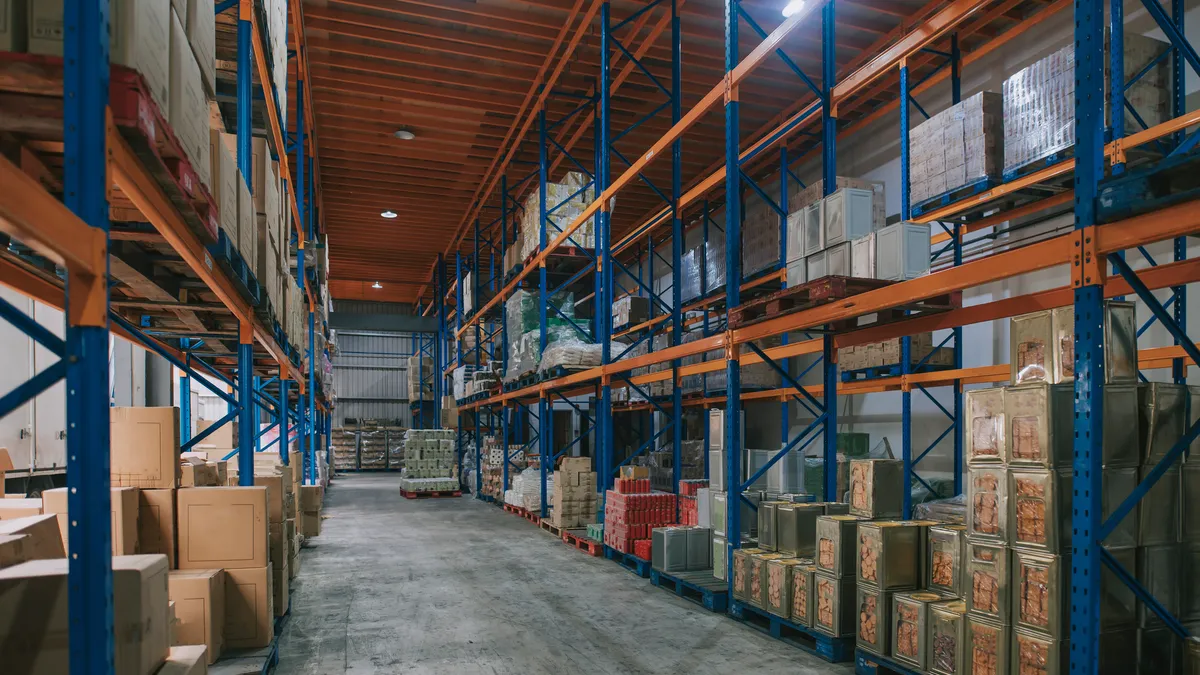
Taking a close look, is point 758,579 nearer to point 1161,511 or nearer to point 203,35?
point 1161,511

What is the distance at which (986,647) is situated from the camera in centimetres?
436

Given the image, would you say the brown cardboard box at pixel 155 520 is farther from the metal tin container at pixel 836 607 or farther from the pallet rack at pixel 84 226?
the metal tin container at pixel 836 607

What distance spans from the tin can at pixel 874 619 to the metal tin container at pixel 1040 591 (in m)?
1.04

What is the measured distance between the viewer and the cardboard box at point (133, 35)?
8.02 feet

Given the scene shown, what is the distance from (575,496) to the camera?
12.1m

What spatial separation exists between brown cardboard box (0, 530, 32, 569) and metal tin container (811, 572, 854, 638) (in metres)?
4.93

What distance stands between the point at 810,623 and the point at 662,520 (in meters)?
3.68

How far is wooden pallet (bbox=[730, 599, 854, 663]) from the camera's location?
5.61 meters

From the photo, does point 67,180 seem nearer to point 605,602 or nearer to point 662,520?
point 605,602

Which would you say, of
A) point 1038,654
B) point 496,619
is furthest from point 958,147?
point 496,619

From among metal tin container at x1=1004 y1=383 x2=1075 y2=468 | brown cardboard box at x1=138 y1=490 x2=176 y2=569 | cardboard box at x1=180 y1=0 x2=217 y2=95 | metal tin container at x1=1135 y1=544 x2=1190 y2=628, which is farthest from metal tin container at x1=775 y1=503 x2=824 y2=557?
cardboard box at x1=180 y1=0 x2=217 y2=95

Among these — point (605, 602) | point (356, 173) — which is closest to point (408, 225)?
point (356, 173)

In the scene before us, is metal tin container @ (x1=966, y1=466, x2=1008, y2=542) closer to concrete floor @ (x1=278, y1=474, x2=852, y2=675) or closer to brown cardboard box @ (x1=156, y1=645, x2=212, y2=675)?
concrete floor @ (x1=278, y1=474, x2=852, y2=675)

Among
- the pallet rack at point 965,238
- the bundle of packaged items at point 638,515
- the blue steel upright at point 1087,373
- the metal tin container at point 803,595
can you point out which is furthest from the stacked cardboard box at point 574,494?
the blue steel upright at point 1087,373
